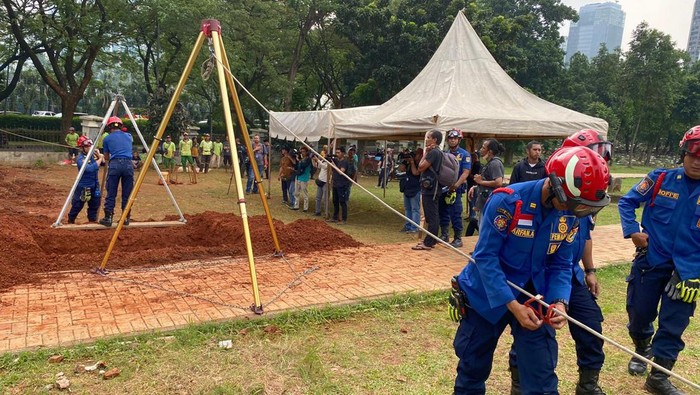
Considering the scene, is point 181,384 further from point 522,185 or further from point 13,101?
point 13,101

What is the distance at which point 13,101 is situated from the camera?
54594mm

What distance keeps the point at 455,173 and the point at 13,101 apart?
208 ft

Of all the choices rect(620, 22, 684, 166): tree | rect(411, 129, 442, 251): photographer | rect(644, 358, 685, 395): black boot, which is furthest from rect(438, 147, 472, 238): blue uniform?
rect(620, 22, 684, 166): tree

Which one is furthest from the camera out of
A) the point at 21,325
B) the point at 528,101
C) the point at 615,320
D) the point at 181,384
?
the point at 528,101

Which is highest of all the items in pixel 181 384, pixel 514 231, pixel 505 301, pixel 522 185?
pixel 522 185

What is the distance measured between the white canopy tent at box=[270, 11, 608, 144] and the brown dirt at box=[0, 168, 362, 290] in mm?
2455

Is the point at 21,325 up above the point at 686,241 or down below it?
below

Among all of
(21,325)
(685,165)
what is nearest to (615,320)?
(685,165)

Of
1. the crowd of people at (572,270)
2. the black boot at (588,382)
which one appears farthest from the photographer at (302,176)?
the black boot at (588,382)

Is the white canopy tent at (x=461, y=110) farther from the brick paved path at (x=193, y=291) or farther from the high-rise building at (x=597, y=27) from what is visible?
the high-rise building at (x=597, y=27)

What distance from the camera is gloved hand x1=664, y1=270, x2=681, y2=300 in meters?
3.18

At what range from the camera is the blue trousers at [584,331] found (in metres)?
2.98

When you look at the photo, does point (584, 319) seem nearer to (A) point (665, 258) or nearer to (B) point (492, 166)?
(A) point (665, 258)

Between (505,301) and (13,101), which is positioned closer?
(505,301)
